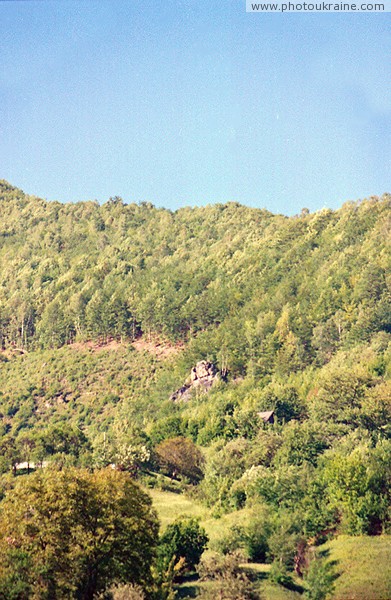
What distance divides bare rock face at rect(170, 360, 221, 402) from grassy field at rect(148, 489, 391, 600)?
5215 centimetres

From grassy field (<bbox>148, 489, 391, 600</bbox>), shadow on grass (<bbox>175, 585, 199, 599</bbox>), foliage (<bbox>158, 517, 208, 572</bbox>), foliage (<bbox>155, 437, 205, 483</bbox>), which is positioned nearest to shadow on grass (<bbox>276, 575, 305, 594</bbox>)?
grassy field (<bbox>148, 489, 391, 600</bbox>)

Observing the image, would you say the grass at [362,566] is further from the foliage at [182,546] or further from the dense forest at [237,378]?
the foliage at [182,546]

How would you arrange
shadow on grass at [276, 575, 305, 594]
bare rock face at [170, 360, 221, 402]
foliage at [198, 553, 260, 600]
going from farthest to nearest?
bare rock face at [170, 360, 221, 402], shadow on grass at [276, 575, 305, 594], foliage at [198, 553, 260, 600]

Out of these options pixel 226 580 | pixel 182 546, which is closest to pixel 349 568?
pixel 226 580

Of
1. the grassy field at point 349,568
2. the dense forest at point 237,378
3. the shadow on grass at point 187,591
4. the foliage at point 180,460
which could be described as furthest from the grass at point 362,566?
the foliage at point 180,460

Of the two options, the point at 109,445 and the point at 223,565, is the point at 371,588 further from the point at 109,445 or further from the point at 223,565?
the point at 109,445

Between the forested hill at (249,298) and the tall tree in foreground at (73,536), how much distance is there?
72425mm

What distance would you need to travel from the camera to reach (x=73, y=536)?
4275 cm

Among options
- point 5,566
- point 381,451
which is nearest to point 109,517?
point 5,566

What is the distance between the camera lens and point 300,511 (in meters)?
61.8

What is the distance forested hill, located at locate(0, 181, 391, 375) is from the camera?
12112cm

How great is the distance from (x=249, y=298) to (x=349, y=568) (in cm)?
9578

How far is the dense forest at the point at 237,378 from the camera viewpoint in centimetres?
6388

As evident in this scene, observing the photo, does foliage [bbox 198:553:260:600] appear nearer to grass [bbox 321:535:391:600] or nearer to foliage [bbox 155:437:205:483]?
grass [bbox 321:535:391:600]
